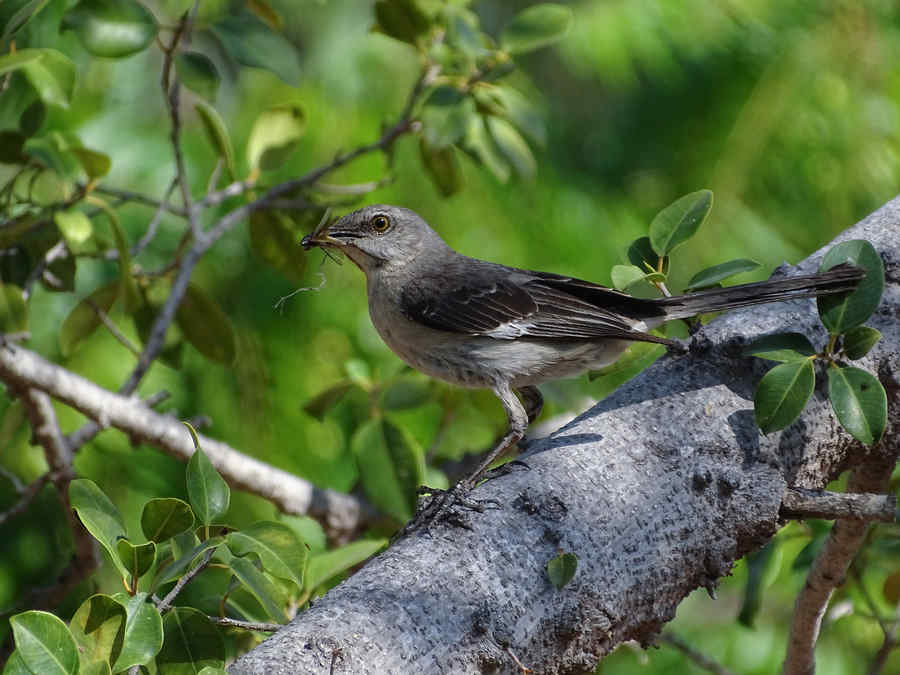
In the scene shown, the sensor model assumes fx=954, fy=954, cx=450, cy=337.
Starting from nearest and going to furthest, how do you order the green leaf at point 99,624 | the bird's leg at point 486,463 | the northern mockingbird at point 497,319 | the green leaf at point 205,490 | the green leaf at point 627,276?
the green leaf at point 99,624 → the green leaf at point 205,490 → the bird's leg at point 486,463 → the green leaf at point 627,276 → the northern mockingbird at point 497,319

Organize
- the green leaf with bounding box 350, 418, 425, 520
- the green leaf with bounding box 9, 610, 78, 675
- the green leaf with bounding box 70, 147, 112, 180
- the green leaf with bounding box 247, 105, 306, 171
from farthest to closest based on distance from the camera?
the green leaf with bounding box 247, 105, 306, 171 < the green leaf with bounding box 350, 418, 425, 520 < the green leaf with bounding box 70, 147, 112, 180 < the green leaf with bounding box 9, 610, 78, 675

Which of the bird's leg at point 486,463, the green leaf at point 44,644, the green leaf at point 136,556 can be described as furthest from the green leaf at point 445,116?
the green leaf at point 44,644

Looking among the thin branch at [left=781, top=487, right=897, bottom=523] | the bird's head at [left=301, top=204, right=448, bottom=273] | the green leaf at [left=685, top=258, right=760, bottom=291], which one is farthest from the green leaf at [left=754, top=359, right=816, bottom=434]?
the bird's head at [left=301, top=204, right=448, bottom=273]

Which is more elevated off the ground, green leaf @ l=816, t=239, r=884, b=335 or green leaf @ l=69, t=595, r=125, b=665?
green leaf @ l=816, t=239, r=884, b=335

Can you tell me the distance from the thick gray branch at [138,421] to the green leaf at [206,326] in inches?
12.4

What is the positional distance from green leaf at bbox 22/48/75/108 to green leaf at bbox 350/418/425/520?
1.53 meters

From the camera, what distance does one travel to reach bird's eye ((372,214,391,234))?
3.76 meters

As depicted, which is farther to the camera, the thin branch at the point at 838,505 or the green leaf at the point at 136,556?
the thin branch at the point at 838,505

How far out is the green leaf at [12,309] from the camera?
3.17 metres

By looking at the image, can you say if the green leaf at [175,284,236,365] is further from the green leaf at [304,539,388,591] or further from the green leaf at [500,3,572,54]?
the green leaf at [500,3,572,54]

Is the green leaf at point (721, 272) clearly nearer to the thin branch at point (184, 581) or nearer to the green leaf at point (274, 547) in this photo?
the green leaf at point (274, 547)

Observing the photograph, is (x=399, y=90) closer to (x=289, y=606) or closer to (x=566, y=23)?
(x=566, y=23)

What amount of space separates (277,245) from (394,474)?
3.25 feet

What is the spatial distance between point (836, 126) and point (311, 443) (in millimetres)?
3225
